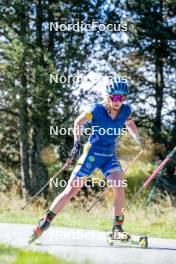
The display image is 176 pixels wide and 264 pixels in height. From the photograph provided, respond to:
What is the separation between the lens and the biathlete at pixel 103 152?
20.5 ft

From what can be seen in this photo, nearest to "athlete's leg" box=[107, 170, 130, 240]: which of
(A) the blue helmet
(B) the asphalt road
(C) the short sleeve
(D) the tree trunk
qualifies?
(B) the asphalt road

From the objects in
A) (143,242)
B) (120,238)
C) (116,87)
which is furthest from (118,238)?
(116,87)

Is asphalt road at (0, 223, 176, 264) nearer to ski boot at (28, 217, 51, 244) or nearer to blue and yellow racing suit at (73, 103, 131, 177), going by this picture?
ski boot at (28, 217, 51, 244)

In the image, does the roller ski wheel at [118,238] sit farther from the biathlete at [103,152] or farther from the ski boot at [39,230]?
the ski boot at [39,230]

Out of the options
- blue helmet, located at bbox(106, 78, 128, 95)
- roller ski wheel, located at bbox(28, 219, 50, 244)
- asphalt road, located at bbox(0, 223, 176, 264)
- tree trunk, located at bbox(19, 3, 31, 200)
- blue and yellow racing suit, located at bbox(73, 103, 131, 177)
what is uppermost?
tree trunk, located at bbox(19, 3, 31, 200)

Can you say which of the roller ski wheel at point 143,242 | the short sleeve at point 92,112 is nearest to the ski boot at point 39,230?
the roller ski wheel at point 143,242

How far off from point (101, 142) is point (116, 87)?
61cm

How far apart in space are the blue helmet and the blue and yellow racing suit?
19cm

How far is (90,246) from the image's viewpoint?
6090mm

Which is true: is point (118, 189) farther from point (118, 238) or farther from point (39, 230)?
point (39, 230)

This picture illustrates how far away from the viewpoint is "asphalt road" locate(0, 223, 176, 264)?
5305 mm

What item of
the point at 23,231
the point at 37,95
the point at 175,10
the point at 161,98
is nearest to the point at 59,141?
the point at 37,95

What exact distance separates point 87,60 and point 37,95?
5.56ft

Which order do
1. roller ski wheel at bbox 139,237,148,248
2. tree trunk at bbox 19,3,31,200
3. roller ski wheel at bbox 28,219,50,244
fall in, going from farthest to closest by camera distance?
tree trunk at bbox 19,3,31,200 < roller ski wheel at bbox 28,219,50,244 < roller ski wheel at bbox 139,237,148,248
